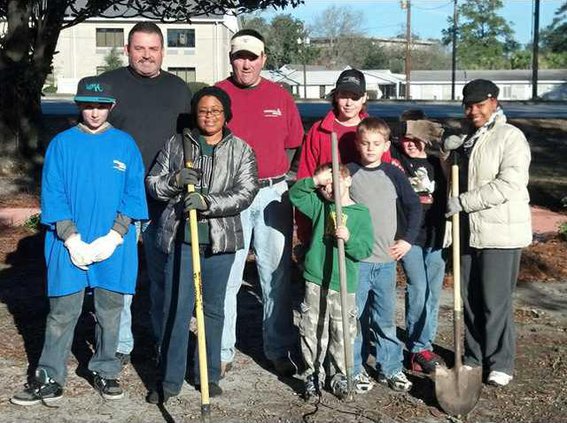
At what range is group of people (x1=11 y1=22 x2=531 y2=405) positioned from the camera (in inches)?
208

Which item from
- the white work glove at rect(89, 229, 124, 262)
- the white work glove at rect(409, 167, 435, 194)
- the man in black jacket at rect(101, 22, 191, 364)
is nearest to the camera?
the white work glove at rect(89, 229, 124, 262)

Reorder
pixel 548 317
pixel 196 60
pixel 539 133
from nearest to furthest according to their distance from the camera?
1. pixel 548 317
2. pixel 539 133
3. pixel 196 60

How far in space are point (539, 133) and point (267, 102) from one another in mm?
13545

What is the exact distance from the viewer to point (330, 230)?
5406mm

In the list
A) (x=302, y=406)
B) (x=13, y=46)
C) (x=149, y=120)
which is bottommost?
(x=302, y=406)

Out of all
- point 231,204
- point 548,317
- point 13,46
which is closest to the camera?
point 231,204

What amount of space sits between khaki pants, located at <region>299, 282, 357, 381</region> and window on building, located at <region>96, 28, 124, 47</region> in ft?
216

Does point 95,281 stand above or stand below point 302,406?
above

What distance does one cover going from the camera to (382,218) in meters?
5.54

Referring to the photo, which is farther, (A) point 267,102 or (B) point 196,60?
(B) point 196,60

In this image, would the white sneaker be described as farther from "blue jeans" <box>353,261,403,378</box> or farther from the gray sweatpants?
"blue jeans" <box>353,261,403,378</box>

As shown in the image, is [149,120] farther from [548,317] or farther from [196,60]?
[196,60]

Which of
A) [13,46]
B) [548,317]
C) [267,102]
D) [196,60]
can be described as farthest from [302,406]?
[196,60]

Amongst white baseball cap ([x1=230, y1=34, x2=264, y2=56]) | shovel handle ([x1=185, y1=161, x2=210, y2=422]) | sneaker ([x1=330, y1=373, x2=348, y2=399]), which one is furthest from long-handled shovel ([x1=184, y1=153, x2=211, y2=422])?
white baseball cap ([x1=230, y1=34, x2=264, y2=56])
